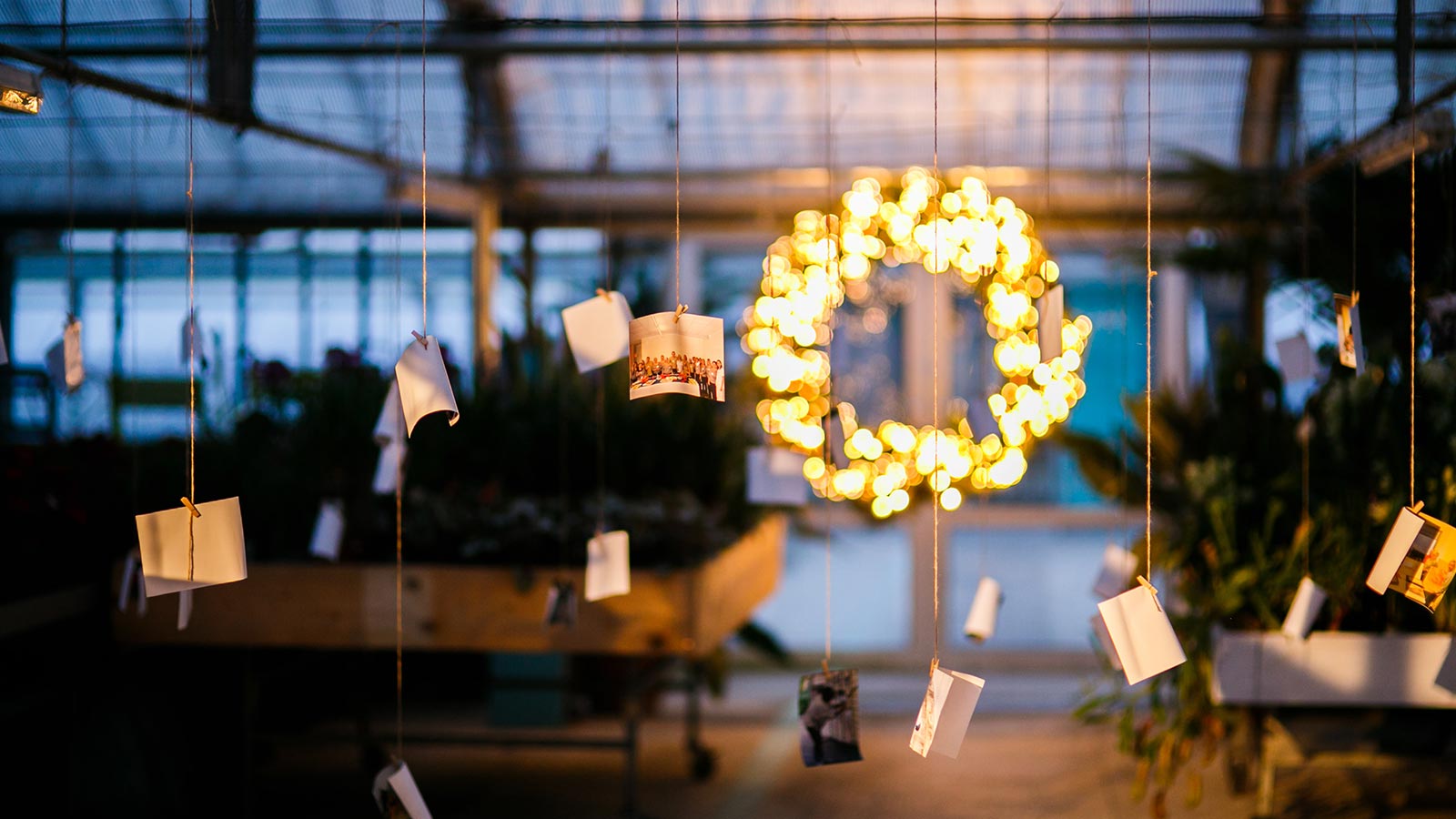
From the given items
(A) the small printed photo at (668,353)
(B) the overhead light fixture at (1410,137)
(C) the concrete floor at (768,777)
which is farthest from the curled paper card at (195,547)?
(B) the overhead light fixture at (1410,137)

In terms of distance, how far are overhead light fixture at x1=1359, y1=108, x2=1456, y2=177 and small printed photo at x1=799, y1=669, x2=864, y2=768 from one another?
5.83ft

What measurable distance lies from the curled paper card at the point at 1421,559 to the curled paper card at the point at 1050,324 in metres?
0.70

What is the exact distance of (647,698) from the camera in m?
4.72

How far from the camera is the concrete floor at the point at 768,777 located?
360 cm

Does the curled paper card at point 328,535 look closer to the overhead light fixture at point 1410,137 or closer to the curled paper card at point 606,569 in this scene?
the curled paper card at point 606,569

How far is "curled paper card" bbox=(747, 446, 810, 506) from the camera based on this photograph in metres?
2.88

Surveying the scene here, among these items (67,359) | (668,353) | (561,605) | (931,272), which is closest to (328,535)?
(561,605)

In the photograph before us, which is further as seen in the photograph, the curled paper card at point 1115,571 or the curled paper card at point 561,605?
the curled paper card at point 561,605

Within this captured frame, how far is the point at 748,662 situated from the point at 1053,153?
2681 mm

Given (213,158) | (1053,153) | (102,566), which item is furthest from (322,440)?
(1053,153)

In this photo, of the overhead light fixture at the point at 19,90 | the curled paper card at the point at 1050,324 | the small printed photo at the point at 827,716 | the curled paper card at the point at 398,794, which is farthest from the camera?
the curled paper card at the point at 1050,324

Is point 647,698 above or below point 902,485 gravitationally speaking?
below

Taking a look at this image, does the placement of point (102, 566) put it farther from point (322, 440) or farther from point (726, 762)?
point (726, 762)

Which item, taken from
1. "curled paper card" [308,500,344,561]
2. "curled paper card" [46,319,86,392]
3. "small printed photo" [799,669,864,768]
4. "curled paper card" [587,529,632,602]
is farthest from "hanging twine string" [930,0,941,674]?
"curled paper card" [46,319,86,392]
